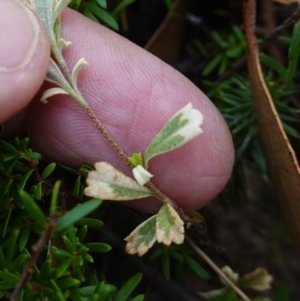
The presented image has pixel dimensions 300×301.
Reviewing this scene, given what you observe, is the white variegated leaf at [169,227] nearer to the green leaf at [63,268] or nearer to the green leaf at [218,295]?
the green leaf at [63,268]

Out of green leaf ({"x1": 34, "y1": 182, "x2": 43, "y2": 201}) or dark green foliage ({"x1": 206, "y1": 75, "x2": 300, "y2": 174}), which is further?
dark green foliage ({"x1": 206, "y1": 75, "x2": 300, "y2": 174})

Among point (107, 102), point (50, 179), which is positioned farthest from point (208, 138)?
point (50, 179)

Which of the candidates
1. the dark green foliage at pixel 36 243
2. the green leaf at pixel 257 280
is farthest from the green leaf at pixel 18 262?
Answer: the green leaf at pixel 257 280

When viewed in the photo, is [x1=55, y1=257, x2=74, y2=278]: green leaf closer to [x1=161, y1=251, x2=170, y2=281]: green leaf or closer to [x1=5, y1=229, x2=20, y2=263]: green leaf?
[x1=5, y1=229, x2=20, y2=263]: green leaf

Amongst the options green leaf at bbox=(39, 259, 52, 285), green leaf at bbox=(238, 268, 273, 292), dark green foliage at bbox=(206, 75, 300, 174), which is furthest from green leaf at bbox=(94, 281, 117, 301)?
dark green foliage at bbox=(206, 75, 300, 174)

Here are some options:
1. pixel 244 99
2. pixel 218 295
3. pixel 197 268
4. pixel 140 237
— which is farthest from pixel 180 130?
pixel 244 99

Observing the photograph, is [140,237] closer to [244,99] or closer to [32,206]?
[32,206]

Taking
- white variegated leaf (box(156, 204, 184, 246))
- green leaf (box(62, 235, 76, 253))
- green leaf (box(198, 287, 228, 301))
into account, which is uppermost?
white variegated leaf (box(156, 204, 184, 246))
